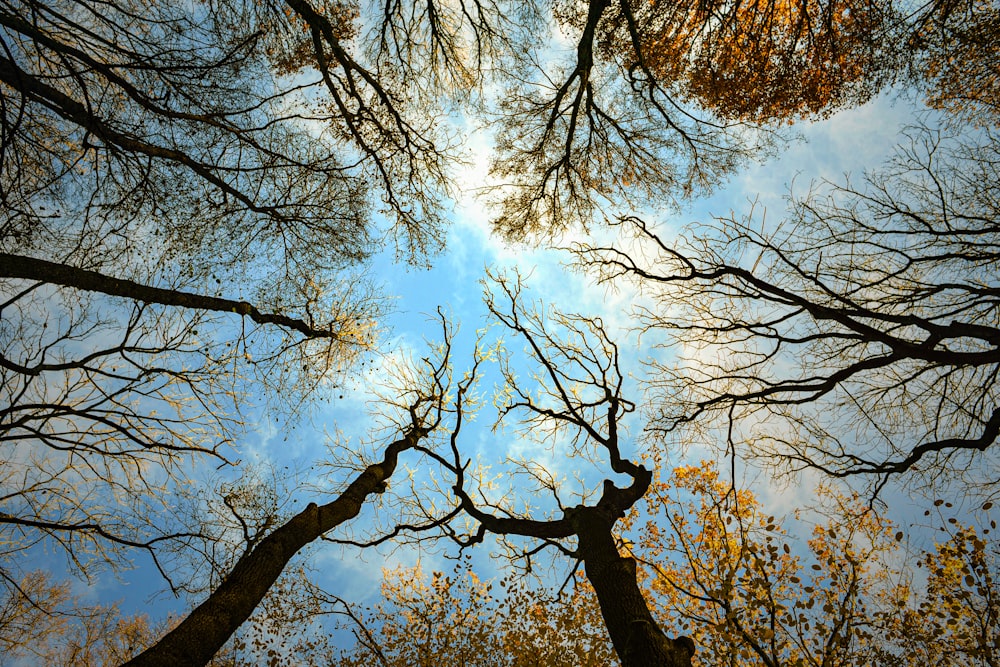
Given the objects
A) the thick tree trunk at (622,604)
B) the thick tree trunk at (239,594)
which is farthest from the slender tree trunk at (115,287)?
the thick tree trunk at (622,604)

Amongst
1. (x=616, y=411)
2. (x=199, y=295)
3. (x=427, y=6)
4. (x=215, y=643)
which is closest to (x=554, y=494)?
(x=616, y=411)

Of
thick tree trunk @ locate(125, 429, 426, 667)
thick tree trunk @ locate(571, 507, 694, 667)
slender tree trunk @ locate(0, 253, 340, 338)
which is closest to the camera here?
thick tree trunk @ locate(125, 429, 426, 667)

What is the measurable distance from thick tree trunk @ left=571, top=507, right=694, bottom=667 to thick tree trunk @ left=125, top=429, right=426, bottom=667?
2.82 metres

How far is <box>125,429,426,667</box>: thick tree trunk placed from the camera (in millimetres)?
3338

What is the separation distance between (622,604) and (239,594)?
3.45 meters

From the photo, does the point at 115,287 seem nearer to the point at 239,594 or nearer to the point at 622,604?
the point at 239,594

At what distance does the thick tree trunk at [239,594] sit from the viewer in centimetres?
334

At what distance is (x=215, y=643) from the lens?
3.56 m

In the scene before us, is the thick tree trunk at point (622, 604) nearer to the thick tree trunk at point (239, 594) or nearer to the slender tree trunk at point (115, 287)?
the thick tree trunk at point (239, 594)

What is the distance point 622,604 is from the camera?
444 centimetres

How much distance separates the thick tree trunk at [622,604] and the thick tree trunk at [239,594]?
2817mm

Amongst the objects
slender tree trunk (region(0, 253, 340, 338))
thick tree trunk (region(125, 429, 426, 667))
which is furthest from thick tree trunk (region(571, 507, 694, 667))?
slender tree trunk (region(0, 253, 340, 338))

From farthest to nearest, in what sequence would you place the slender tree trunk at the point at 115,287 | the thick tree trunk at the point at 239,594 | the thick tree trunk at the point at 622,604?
the slender tree trunk at the point at 115,287 < the thick tree trunk at the point at 622,604 < the thick tree trunk at the point at 239,594

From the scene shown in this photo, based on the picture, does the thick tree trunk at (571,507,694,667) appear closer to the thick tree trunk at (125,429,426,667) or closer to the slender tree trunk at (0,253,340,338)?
the thick tree trunk at (125,429,426,667)
